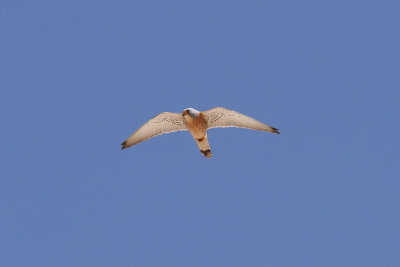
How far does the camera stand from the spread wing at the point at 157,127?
18641 mm

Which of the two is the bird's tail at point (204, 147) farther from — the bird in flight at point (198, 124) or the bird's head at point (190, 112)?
the bird's head at point (190, 112)

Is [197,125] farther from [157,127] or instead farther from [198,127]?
[157,127]

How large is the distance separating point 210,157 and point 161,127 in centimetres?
171

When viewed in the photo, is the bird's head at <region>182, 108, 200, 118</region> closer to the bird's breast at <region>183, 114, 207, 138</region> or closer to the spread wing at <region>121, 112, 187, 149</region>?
the bird's breast at <region>183, 114, 207, 138</region>

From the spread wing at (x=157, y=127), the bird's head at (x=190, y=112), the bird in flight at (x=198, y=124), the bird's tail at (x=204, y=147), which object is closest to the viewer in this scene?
the bird's head at (x=190, y=112)

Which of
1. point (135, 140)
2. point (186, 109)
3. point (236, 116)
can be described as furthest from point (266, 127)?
point (135, 140)

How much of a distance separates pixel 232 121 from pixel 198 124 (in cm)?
101

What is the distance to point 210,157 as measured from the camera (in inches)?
727

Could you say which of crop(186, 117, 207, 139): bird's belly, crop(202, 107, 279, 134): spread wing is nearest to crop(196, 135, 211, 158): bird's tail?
crop(186, 117, 207, 139): bird's belly

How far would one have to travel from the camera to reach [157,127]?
1892 centimetres

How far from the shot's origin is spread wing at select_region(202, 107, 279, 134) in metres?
Result: 18.4

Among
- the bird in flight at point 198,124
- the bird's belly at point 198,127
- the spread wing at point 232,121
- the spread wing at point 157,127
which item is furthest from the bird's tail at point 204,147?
the spread wing at point 157,127

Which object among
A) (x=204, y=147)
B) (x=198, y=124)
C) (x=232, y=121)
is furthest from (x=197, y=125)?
(x=232, y=121)

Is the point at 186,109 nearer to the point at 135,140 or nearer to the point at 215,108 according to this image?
the point at 215,108
